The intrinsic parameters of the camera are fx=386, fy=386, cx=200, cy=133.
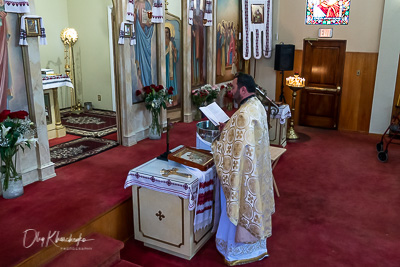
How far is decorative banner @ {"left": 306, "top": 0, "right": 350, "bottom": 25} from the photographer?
8695 millimetres

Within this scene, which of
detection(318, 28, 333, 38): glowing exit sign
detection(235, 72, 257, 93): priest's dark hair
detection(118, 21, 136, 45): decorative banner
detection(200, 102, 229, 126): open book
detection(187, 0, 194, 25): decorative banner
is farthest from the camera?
detection(318, 28, 333, 38): glowing exit sign

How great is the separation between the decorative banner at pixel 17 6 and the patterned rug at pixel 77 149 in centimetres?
217

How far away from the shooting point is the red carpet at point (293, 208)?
387 centimetres

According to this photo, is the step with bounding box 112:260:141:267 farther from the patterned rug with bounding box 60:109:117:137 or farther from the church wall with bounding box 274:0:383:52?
the church wall with bounding box 274:0:383:52

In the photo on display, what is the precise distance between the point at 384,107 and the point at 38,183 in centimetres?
717

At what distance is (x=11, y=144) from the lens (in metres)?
4.12

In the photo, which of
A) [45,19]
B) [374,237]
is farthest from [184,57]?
[374,237]

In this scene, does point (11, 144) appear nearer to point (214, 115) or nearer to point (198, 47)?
point (214, 115)

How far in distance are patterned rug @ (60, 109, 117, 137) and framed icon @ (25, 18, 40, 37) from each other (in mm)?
3050

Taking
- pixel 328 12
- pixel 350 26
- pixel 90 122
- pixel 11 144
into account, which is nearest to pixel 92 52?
pixel 90 122

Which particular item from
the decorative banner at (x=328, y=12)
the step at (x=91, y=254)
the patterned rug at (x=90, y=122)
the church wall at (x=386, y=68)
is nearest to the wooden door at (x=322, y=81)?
the decorative banner at (x=328, y=12)

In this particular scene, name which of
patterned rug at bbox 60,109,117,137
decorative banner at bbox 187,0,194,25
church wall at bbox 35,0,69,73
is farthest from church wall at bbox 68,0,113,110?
decorative banner at bbox 187,0,194,25

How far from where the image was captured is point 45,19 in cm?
929

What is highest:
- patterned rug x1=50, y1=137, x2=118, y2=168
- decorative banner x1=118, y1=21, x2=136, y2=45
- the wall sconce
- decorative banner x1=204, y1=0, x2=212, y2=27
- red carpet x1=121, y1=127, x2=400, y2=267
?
decorative banner x1=204, y1=0, x2=212, y2=27
